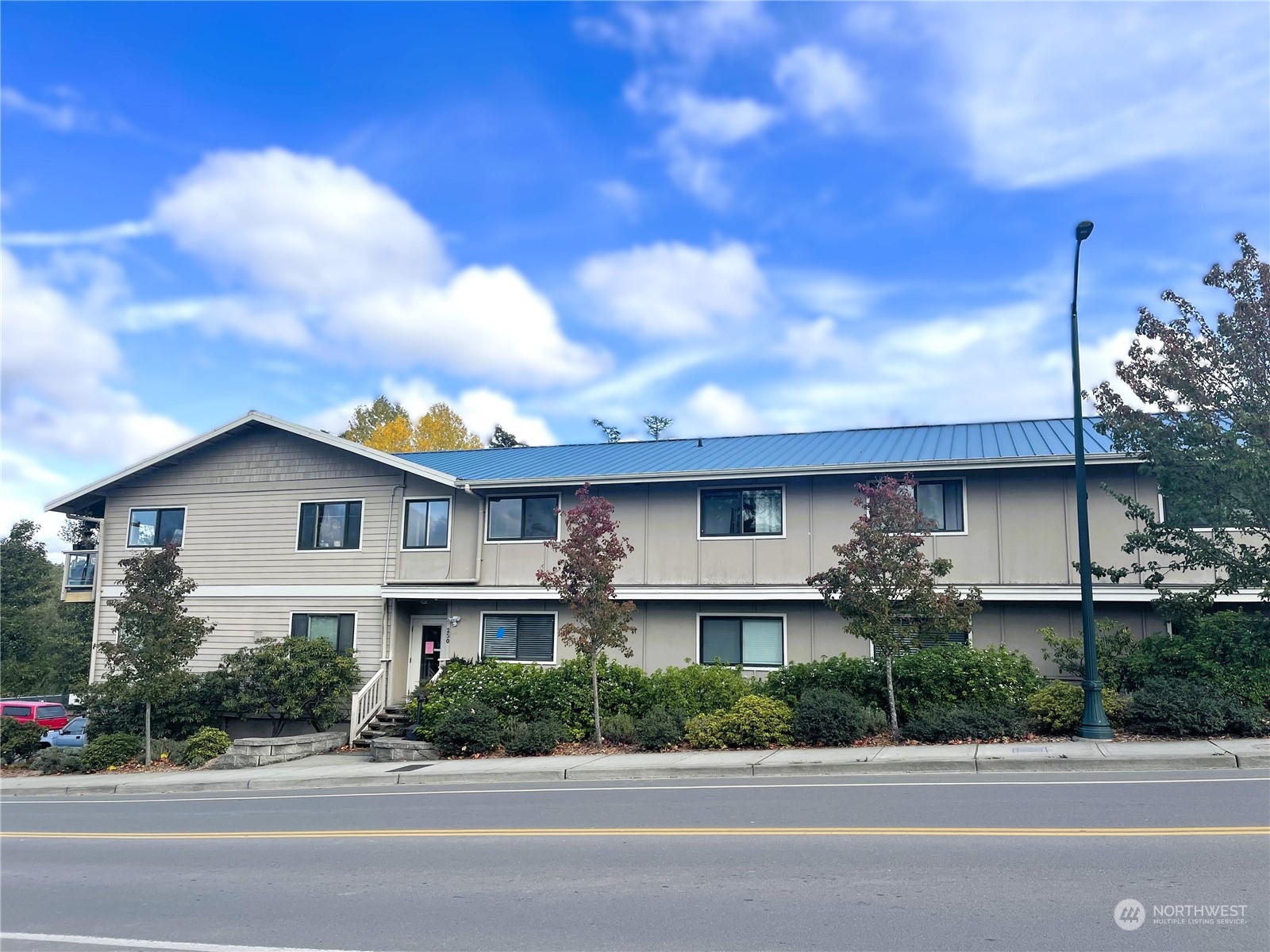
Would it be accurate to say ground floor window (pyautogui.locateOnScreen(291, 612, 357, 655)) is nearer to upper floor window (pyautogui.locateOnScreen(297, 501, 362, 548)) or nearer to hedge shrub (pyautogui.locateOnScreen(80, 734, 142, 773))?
upper floor window (pyautogui.locateOnScreen(297, 501, 362, 548))

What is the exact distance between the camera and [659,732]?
58.8 feet

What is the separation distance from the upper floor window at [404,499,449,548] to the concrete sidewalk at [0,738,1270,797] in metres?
6.14

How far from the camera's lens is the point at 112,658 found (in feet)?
68.0

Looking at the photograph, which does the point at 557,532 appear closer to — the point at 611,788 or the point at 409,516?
the point at 409,516

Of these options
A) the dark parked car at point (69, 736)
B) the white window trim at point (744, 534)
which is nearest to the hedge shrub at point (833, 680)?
the white window trim at point (744, 534)

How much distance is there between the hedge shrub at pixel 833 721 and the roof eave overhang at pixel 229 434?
10597 mm

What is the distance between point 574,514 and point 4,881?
10.8 m

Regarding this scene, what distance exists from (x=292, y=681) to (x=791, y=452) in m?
13.0

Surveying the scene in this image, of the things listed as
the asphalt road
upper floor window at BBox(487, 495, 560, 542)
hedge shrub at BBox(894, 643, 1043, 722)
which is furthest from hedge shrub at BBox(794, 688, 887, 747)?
upper floor window at BBox(487, 495, 560, 542)

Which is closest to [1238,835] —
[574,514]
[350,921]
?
[350,921]

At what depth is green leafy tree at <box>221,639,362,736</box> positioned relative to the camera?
2270 centimetres

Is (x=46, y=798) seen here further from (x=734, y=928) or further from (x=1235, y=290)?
(x=1235, y=290)

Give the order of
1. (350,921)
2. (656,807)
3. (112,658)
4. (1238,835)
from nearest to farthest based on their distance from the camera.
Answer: (350,921)
(1238,835)
(656,807)
(112,658)

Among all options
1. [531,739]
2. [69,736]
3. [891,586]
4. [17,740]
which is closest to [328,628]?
[17,740]
